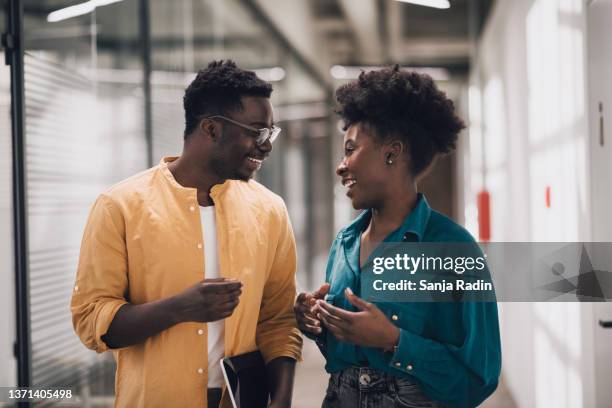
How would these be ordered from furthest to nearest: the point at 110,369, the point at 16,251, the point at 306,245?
the point at 306,245 → the point at 110,369 → the point at 16,251

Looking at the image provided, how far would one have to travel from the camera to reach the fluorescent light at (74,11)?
7.46 ft

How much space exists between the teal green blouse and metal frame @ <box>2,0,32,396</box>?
3.64 feet

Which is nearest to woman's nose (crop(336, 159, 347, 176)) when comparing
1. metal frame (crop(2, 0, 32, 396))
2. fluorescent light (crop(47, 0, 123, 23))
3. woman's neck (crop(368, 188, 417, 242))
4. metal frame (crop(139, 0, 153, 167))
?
woman's neck (crop(368, 188, 417, 242))

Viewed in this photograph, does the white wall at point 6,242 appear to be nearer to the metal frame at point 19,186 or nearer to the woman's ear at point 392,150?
the metal frame at point 19,186

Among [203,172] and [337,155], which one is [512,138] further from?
[337,155]

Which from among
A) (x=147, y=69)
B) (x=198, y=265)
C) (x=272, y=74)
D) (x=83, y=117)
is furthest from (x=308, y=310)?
(x=272, y=74)

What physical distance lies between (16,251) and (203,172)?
834 millimetres

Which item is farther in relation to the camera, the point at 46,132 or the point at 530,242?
the point at 530,242

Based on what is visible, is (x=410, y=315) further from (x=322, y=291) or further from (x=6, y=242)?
(x=6, y=242)

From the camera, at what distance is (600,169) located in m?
1.99

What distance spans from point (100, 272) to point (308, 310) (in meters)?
0.46

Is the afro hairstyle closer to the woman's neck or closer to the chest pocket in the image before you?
the woman's neck

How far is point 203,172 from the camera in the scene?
5.04 feet

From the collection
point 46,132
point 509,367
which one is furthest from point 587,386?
point 509,367
